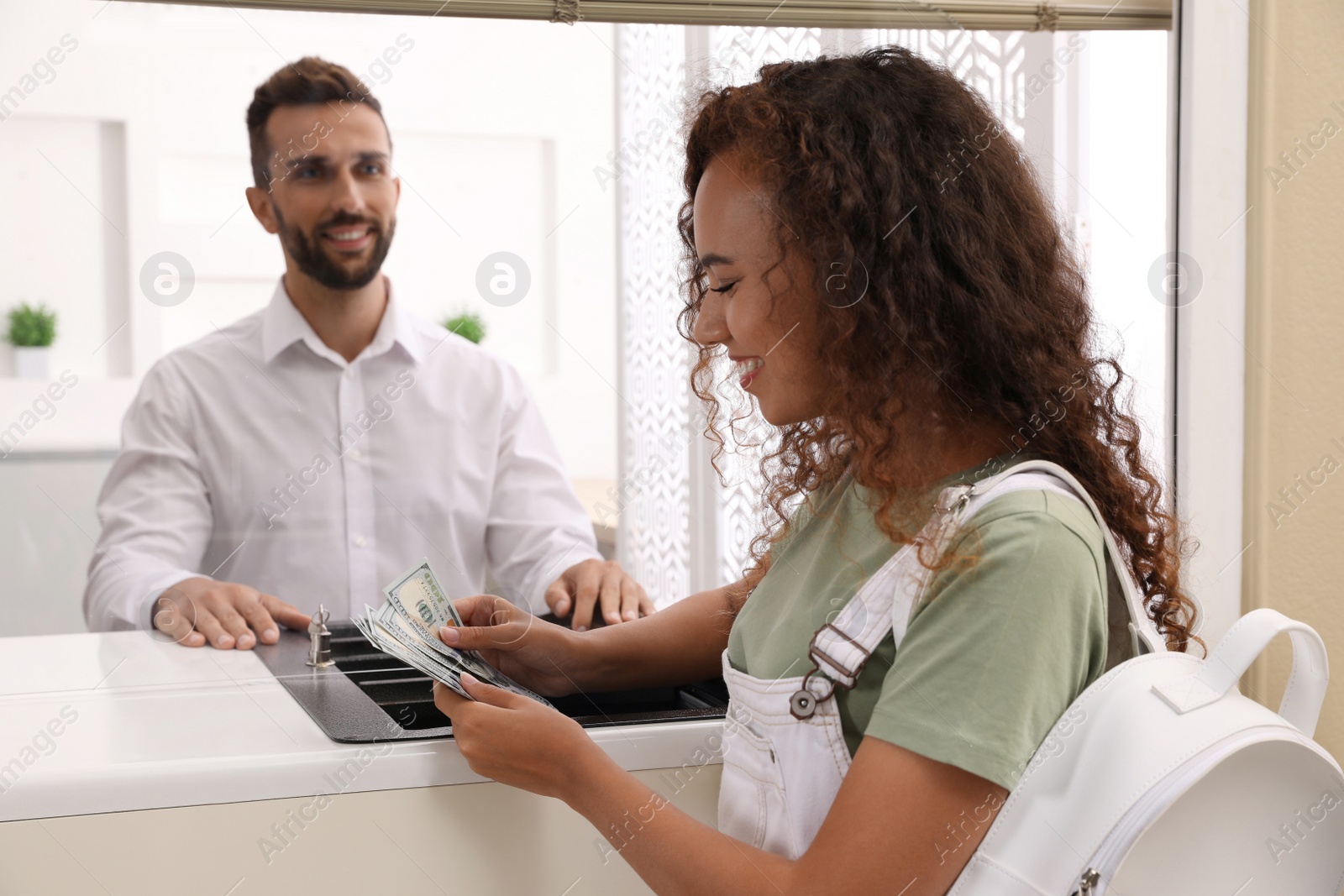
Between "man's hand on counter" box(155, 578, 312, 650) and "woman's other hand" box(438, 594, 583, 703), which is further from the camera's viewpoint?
"man's hand on counter" box(155, 578, 312, 650)

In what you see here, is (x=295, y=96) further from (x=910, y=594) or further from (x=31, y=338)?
(x=910, y=594)

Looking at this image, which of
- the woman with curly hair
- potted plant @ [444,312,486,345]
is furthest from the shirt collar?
the woman with curly hair

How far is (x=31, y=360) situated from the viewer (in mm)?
1981

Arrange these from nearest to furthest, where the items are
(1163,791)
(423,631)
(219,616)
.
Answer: (1163,791) → (423,631) → (219,616)

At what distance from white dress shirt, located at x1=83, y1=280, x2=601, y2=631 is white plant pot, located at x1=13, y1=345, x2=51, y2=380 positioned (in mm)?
209

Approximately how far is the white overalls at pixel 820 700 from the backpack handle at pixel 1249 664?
8cm

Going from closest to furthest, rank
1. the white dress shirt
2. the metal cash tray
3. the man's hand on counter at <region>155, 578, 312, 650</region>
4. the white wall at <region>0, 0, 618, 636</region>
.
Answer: the metal cash tray
the man's hand on counter at <region>155, 578, 312, 650</region>
the white dress shirt
the white wall at <region>0, 0, 618, 636</region>

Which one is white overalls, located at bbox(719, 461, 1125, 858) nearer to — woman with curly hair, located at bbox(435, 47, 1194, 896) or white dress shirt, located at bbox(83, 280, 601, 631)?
woman with curly hair, located at bbox(435, 47, 1194, 896)

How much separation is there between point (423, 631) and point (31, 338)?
142cm

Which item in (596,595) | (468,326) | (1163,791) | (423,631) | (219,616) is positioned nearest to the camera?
(1163,791)

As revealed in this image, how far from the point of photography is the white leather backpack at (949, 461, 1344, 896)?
2.22ft

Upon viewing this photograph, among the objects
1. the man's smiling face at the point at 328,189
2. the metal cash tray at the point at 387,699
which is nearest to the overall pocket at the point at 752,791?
the metal cash tray at the point at 387,699

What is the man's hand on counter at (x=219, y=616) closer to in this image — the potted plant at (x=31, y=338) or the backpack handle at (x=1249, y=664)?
the potted plant at (x=31, y=338)

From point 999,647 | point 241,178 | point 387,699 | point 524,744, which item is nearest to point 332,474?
point 241,178
